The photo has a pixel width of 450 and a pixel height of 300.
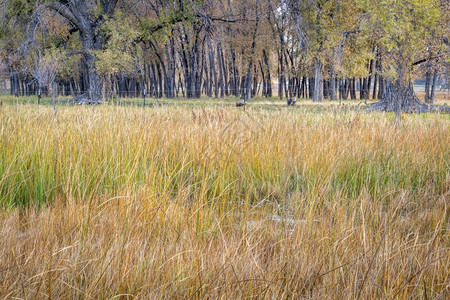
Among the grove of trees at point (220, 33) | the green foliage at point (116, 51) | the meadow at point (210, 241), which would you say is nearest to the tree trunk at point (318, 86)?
the grove of trees at point (220, 33)

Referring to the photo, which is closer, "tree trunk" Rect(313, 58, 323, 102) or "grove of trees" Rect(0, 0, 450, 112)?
"grove of trees" Rect(0, 0, 450, 112)

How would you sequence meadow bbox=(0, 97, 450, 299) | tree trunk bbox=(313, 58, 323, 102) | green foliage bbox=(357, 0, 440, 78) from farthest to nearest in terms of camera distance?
tree trunk bbox=(313, 58, 323, 102) → green foliage bbox=(357, 0, 440, 78) → meadow bbox=(0, 97, 450, 299)

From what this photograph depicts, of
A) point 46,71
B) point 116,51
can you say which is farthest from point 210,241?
point 116,51

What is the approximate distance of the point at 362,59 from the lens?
54.8ft

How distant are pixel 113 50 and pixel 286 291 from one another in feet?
55.2

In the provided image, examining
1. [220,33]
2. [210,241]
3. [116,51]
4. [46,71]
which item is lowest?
[210,241]

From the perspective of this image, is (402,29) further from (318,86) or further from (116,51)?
(318,86)

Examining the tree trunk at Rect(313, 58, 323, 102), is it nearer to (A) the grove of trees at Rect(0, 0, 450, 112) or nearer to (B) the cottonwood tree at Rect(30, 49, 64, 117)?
(A) the grove of trees at Rect(0, 0, 450, 112)

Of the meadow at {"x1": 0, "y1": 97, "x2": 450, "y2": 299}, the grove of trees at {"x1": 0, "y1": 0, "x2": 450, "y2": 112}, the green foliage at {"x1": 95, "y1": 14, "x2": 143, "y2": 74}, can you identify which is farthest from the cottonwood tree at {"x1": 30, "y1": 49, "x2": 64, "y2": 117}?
the meadow at {"x1": 0, "y1": 97, "x2": 450, "y2": 299}

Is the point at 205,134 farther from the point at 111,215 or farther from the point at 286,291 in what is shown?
the point at 286,291

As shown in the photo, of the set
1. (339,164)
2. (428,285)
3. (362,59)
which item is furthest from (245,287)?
(362,59)

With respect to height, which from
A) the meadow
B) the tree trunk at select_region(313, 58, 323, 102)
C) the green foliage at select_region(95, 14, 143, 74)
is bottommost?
the meadow

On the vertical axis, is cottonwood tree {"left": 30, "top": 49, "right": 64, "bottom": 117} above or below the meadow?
above

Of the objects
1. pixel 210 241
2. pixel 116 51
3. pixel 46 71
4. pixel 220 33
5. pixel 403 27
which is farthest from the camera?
pixel 116 51
